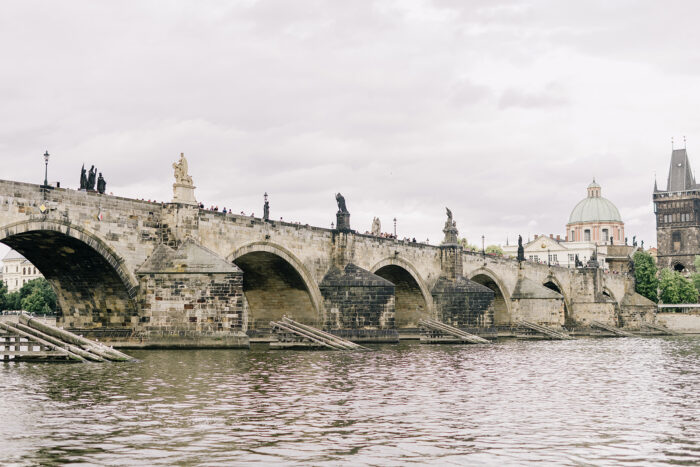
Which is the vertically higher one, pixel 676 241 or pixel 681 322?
pixel 676 241

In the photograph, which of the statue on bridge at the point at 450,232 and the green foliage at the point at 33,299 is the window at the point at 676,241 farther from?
the green foliage at the point at 33,299

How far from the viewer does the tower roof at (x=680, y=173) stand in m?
134

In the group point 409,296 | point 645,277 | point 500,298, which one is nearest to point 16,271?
point 645,277

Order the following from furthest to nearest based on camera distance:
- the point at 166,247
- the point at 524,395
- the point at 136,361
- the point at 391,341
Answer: the point at 391,341 < the point at 166,247 < the point at 136,361 < the point at 524,395

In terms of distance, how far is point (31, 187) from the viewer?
94.1 feet

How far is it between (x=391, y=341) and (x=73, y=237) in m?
18.5

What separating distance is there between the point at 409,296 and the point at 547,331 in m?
12.4

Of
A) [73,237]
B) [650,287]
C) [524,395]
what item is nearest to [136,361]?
[73,237]

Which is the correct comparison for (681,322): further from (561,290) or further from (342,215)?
(342,215)

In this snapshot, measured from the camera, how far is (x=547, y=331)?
6147 centimetres

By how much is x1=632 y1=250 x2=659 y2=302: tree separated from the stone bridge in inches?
2100

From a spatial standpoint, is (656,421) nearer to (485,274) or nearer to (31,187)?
(31,187)

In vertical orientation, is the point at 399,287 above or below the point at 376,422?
above

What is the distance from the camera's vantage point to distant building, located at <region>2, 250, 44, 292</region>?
144625 mm
